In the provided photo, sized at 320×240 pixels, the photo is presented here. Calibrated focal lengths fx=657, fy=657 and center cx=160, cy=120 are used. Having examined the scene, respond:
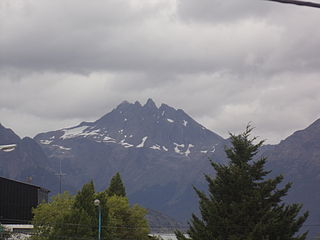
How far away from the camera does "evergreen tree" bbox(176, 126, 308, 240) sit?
53469 mm

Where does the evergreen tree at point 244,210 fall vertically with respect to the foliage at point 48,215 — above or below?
below

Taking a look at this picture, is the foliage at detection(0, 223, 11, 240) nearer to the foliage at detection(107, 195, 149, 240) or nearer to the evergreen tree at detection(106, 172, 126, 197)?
the foliage at detection(107, 195, 149, 240)

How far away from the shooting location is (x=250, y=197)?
54.0 m

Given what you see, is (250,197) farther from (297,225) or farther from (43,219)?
(43,219)

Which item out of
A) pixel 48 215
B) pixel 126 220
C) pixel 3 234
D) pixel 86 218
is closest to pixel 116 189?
pixel 126 220

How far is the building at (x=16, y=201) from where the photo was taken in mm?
126625

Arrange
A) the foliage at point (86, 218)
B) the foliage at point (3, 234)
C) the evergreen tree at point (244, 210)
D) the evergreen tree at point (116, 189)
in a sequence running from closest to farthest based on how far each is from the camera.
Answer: the evergreen tree at point (244, 210) < the foliage at point (86, 218) < the foliage at point (3, 234) < the evergreen tree at point (116, 189)

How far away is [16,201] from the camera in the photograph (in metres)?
130

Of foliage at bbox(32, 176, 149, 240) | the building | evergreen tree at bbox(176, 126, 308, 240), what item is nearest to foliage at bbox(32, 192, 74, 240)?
foliage at bbox(32, 176, 149, 240)

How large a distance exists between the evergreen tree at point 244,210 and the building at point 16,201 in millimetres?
77022

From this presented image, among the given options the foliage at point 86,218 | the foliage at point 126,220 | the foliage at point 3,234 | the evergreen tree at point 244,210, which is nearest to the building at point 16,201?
the foliage at point 3,234

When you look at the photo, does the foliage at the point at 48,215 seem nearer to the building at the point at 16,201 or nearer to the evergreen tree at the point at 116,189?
the evergreen tree at the point at 116,189

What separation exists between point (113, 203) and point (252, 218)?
63.3m

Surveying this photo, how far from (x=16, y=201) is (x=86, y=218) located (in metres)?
52.8
